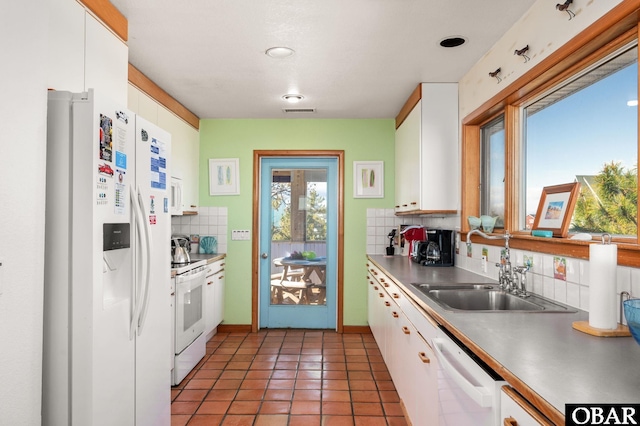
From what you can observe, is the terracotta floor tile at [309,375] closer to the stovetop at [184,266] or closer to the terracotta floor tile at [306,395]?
the terracotta floor tile at [306,395]

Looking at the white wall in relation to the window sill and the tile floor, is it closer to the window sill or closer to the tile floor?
the tile floor

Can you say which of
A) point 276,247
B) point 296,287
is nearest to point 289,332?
point 296,287

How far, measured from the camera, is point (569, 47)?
178cm

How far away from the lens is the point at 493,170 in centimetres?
294

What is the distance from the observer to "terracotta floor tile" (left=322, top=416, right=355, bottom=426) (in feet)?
8.32

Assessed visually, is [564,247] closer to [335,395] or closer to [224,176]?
[335,395]

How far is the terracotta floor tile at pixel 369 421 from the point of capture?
99.7 inches

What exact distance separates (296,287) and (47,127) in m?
3.44

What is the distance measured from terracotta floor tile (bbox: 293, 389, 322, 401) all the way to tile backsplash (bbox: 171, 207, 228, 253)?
208cm

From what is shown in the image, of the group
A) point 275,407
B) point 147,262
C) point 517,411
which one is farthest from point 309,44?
point 275,407

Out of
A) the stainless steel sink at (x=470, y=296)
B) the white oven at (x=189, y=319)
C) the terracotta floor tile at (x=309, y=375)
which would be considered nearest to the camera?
the stainless steel sink at (x=470, y=296)

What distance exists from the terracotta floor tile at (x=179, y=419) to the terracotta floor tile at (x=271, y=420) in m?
0.45

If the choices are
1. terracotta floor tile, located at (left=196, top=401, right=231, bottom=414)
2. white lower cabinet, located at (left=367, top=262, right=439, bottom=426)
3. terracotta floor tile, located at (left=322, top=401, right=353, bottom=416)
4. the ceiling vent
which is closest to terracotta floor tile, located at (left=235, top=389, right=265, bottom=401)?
terracotta floor tile, located at (left=196, top=401, right=231, bottom=414)

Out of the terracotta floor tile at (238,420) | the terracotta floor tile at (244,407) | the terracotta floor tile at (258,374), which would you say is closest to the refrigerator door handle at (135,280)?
the terracotta floor tile at (238,420)
